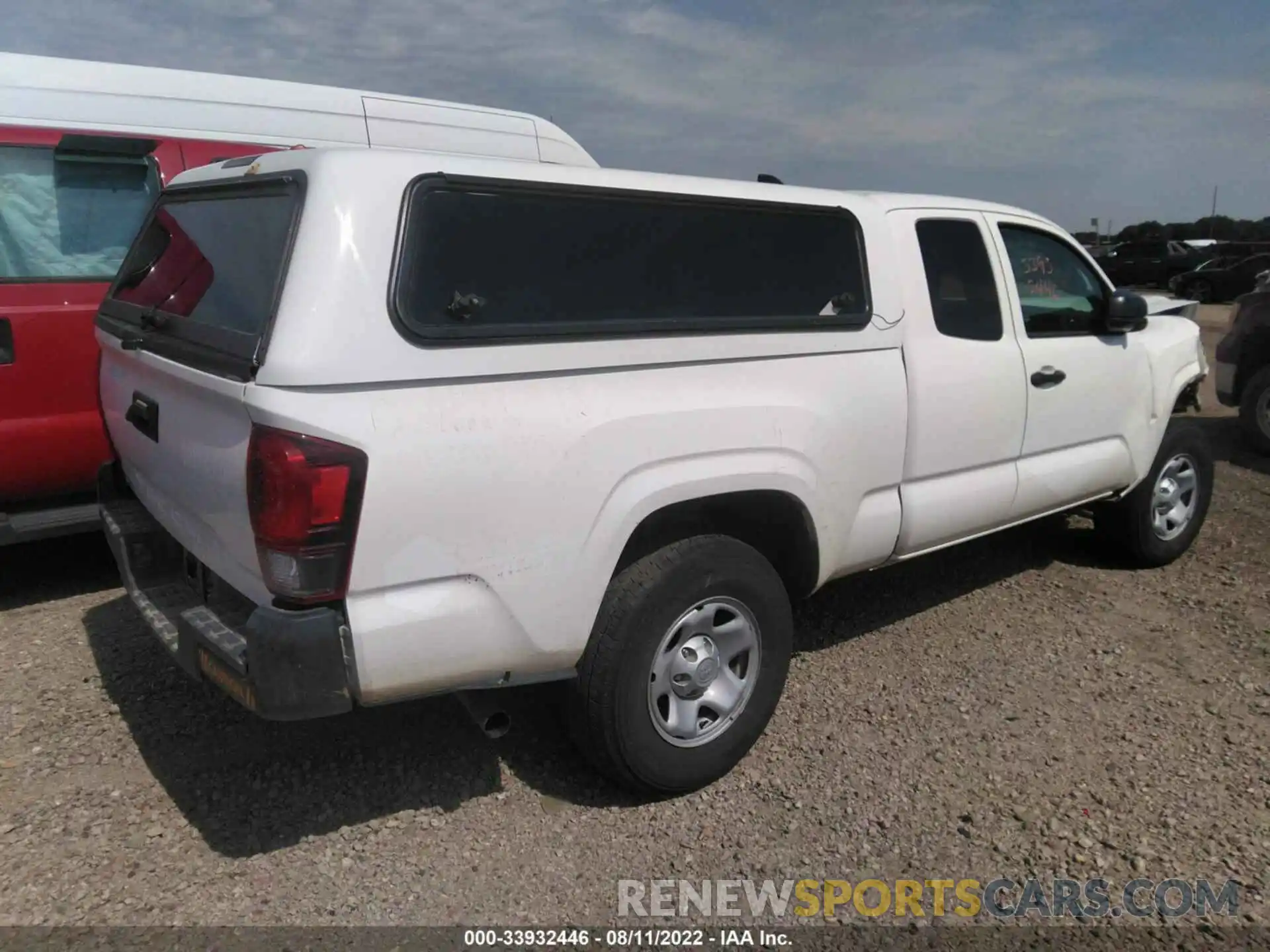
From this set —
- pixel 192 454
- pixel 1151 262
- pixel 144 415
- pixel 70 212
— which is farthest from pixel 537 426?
pixel 1151 262

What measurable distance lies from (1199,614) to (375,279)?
425 cm

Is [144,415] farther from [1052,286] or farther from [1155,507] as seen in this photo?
[1155,507]

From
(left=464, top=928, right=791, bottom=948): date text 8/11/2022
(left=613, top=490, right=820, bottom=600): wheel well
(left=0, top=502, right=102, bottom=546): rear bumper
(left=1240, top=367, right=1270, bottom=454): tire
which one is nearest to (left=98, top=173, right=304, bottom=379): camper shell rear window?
(left=0, top=502, right=102, bottom=546): rear bumper

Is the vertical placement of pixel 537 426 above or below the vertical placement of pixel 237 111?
below

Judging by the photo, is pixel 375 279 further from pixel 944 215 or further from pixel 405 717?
pixel 944 215

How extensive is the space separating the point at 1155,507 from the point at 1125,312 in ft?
4.13

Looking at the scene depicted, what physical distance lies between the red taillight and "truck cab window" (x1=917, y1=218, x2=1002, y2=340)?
246cm

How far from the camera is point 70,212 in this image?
4547mm

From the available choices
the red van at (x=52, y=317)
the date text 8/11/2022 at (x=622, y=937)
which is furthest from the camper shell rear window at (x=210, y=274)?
the date text 8/11/2022 at (x=622, y=937)

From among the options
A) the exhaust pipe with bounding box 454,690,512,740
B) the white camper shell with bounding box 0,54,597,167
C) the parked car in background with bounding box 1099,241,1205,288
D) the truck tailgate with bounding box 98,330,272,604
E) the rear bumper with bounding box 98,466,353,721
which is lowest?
the parked car in background with bounding box 1099,241,1205,288

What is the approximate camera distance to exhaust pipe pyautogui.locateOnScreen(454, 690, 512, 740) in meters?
2.84

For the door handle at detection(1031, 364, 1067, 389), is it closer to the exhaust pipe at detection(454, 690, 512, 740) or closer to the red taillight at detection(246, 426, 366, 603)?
the exhaust pipe at detection(454, 690, 512, 740)

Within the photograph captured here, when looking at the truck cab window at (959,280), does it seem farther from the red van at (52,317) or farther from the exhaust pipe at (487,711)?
the red van at (52,317)

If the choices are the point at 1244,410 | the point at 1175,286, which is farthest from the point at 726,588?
the point at 1175,286
